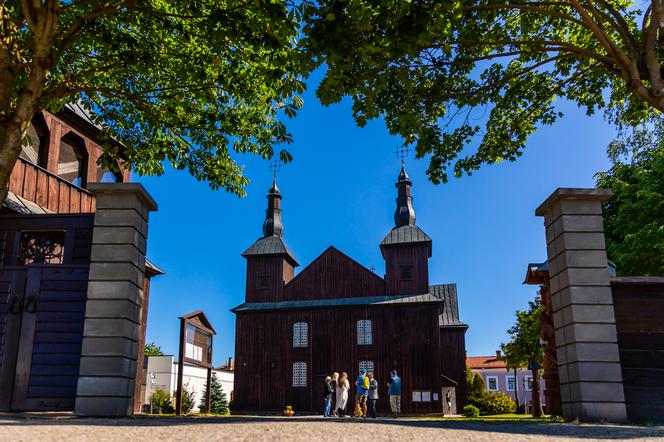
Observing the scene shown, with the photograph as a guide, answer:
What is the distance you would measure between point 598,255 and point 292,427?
5519 mm

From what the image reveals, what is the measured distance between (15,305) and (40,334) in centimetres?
73

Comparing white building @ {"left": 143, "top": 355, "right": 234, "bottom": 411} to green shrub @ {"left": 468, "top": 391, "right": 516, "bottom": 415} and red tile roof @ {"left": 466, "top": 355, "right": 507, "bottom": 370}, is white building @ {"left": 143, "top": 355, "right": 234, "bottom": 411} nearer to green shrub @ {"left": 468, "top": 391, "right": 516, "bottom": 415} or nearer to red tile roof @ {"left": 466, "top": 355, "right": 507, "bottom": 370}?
green shrub @ {"left": 468, "top": 391, "right": 516, "bottom": 415}

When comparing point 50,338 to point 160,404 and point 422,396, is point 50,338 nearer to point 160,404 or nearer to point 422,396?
point 160,404

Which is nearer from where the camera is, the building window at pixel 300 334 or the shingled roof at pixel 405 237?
the building window at pixel 300 334

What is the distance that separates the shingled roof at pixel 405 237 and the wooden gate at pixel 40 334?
28.9 metres

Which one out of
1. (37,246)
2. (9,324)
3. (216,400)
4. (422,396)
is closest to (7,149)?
(9,324)

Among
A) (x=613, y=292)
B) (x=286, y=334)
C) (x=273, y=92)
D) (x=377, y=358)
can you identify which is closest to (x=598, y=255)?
(x=613, y=292)

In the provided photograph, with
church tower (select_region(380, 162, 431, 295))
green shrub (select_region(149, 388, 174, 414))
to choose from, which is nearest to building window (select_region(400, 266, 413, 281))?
church tower (select_region(380, 162, 431, 295))

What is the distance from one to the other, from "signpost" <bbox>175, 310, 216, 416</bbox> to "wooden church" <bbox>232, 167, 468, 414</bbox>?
12.4 meters

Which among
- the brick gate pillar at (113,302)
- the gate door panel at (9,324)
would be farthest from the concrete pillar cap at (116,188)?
the gate door panel at (9,324)

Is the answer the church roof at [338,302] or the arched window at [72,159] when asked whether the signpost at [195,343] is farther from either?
the church roof at [338,302]

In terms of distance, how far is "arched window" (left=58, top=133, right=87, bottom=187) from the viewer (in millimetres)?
17094

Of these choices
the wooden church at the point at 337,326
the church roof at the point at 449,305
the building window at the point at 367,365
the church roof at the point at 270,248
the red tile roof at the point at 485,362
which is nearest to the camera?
the wooden church at the point at 337,326

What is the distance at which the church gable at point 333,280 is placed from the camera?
3700 centimetres
